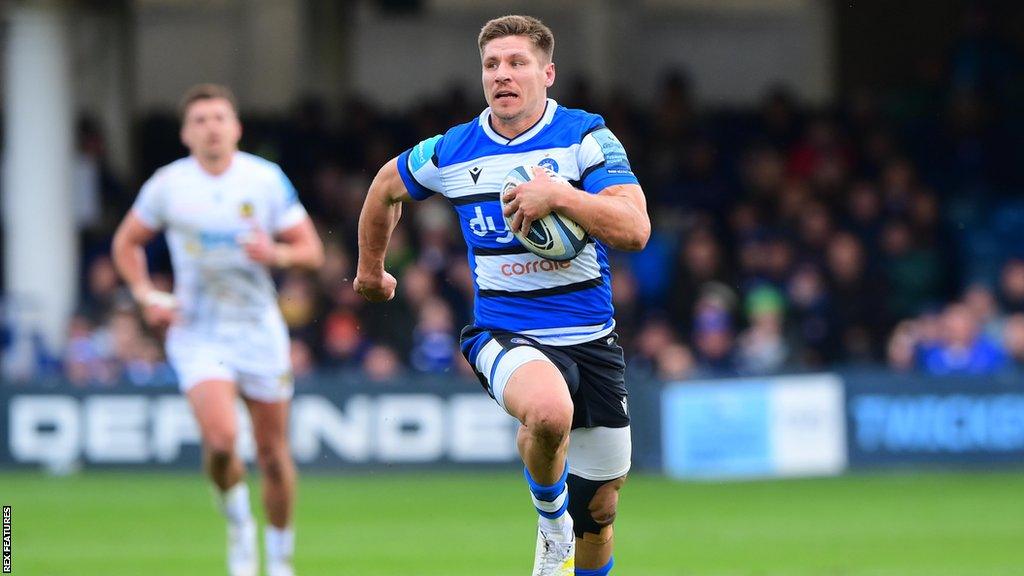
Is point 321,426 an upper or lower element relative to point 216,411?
lower

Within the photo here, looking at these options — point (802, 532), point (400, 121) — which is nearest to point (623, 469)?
point (802, 532)

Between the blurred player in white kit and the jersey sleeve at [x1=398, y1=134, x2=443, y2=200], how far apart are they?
2314 millimetres

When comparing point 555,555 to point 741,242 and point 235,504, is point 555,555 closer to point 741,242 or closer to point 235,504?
point 235,504

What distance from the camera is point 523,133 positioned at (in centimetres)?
773

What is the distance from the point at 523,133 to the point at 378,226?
A: 822mm

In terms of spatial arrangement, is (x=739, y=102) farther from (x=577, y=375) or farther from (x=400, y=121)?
(x=577, y=375)

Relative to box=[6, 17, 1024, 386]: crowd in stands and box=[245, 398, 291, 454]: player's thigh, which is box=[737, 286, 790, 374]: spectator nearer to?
box=[6, 17, 1024, 386]: crowd in stands

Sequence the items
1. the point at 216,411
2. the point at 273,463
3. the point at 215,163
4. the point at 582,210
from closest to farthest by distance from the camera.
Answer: the point at 582,210 < the point at 216,411 < the point at 273,463 < the point at 215,163

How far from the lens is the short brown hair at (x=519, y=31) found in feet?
25.0

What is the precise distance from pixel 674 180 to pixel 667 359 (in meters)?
4.28

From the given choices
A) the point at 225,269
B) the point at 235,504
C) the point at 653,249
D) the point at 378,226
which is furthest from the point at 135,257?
the point at 653,249

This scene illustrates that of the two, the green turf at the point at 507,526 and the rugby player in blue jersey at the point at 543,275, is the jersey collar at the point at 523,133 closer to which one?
the rugby player in blue jersey at the point at 543,275

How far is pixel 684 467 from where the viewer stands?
59.1 ft

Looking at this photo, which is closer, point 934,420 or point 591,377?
point 591,377
